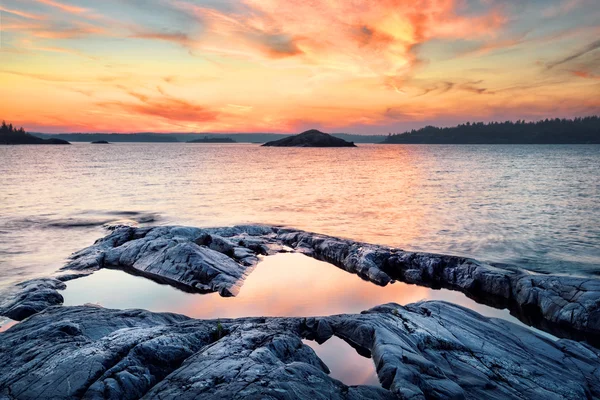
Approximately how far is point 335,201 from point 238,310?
1294 inches

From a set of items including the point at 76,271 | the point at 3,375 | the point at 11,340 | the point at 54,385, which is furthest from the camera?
the point at 76,271

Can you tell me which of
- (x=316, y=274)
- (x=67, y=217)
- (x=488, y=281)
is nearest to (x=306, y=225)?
(x=316, y=274)

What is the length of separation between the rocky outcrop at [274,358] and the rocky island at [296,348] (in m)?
0.03

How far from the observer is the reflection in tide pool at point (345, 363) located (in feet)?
27.4

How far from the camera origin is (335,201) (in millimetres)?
45156

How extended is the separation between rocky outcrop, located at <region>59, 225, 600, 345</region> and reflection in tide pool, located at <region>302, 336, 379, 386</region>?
19.7ft

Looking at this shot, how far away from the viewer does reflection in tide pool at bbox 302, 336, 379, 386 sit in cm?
836

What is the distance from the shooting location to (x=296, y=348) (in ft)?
27.5

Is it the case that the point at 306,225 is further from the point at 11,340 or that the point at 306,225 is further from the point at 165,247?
the point at 11,340

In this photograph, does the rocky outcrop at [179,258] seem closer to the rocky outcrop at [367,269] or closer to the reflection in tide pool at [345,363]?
→ the rocky outcrop at [367,269]

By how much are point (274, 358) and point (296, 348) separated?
39.2 inches

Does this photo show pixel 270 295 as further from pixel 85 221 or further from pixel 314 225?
pixel 85 221

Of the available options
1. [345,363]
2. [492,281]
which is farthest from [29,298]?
[492,281]

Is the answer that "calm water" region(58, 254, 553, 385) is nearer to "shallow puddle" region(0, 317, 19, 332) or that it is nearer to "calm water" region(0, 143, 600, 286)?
"shallow puddle" region(0, 317, 19, 332)
